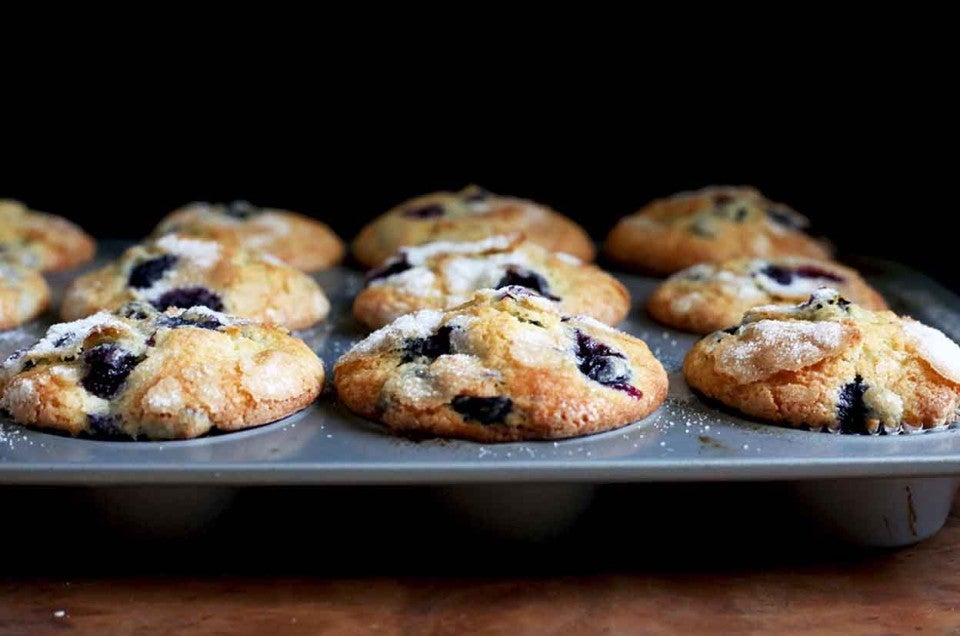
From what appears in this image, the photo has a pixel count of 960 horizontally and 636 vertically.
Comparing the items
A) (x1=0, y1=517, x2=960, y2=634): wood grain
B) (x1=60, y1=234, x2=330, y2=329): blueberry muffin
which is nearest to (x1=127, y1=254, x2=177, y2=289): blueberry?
(x1=60, y1=234, x2=330, y2=329): blueberry muffin

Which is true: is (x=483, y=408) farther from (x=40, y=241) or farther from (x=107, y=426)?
(x=40, y=241)

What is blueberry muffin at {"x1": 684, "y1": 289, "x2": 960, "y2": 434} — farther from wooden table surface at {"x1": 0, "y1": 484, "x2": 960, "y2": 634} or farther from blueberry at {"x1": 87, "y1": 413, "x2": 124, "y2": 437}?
blueberry at {"x1": 87, "y1": 413, "x2": 124, "y2": 437}

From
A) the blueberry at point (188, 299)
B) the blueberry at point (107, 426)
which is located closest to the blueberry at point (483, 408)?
the blueberry at point (107, 426)

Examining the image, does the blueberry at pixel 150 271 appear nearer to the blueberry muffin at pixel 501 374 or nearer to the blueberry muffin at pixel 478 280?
the blueberry muffin at pixel 478 280

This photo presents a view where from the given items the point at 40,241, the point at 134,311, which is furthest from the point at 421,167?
the point at 134,311

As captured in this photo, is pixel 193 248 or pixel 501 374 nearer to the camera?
pixel 501 374

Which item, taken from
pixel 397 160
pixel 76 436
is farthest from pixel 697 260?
pixel 76 436
